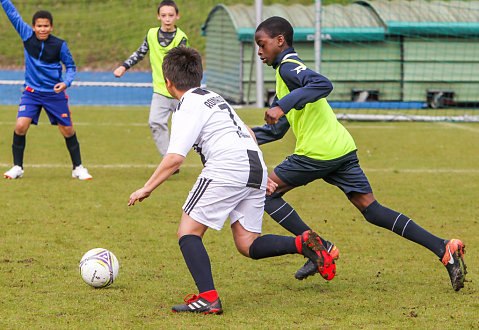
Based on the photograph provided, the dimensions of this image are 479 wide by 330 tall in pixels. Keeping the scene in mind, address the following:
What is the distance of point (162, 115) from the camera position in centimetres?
882

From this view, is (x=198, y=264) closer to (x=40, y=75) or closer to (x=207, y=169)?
(x=207, y=169)

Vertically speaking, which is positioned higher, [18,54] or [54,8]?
[54,8]

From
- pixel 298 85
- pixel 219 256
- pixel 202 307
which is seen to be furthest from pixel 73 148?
pixel 202 307

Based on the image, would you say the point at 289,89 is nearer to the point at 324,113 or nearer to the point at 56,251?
the point at 324,113

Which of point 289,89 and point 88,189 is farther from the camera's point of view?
point 88,189

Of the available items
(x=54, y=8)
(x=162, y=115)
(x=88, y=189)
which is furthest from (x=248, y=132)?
(x=54, y=8)

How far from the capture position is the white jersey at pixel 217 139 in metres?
3.87

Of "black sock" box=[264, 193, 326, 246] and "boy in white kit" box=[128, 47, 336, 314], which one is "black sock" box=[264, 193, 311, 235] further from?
"boy in white kit" box=[128, 47, 336, 314]

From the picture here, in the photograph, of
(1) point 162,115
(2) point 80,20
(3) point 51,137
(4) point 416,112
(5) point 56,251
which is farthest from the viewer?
(2) point 80,20

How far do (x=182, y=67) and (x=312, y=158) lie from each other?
1115mm

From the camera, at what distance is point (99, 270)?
435cm

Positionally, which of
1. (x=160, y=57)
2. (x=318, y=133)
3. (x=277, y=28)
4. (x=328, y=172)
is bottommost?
(x=328, y=172)

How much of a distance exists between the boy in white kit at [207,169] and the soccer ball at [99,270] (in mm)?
629

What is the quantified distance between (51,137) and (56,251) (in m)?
7.33
